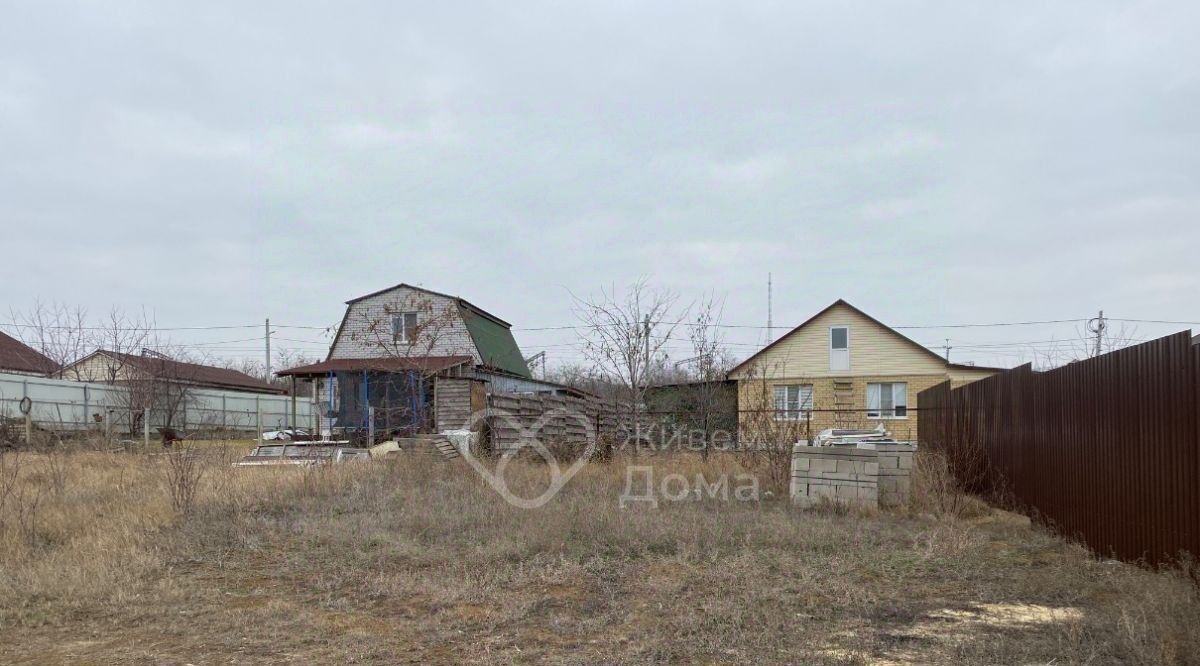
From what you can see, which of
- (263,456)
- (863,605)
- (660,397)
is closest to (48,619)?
(863,605)

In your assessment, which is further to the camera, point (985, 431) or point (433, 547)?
point (985, 431)

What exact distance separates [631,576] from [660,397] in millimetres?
20031

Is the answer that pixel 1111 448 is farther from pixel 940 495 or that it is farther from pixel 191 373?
pixel 191 373

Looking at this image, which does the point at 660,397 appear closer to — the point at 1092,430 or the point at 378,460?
the point at 378,460

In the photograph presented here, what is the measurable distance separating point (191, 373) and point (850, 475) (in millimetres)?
31860

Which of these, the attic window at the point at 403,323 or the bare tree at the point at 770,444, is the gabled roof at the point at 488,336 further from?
the bare tree at the point at 770,444

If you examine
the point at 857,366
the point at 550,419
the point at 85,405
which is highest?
the point at 857,366

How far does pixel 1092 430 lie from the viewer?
7156mm

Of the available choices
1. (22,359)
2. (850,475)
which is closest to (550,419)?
(850,475)

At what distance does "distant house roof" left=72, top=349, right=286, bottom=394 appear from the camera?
2761cm

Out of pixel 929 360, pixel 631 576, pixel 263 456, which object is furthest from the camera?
pixel 929 360

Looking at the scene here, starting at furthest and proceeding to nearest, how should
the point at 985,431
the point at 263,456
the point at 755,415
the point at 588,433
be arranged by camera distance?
the point at 588,433
the point at 263,456
the point at 755,415
the point at 985,431

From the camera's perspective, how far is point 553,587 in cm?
619

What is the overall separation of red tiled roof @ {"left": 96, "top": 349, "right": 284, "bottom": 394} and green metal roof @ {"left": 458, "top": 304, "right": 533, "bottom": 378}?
9.41 m
